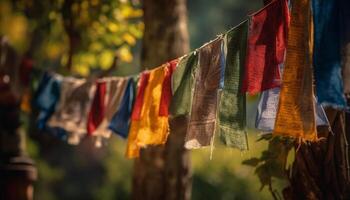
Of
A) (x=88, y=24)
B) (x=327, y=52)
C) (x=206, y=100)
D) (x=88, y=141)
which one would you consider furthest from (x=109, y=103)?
(x=88, y=141)

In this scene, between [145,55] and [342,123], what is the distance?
12.0ft

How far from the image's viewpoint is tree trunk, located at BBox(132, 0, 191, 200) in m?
8.12

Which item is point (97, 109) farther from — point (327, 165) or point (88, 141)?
point (88, 141)

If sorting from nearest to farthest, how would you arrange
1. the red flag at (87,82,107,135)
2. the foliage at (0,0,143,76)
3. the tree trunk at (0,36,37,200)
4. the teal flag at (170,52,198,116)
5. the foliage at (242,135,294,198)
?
the teal flag at (170,52,198,116) → the foliage at (242,135,294,198) → the red flag at (87,82,107,135) → the tree trunk at (0,36,37,200) → the foliage at (0,0,143,76)

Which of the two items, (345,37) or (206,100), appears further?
(206,100)

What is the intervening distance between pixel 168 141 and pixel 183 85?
239cm

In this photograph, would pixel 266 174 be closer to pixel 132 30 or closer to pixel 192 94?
pixel 192 94

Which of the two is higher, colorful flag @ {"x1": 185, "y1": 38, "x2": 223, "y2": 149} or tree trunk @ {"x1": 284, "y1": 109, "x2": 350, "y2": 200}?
colorful flag @ {"x1": 185, "y1": 38, "x2": 223, "y2": 149}

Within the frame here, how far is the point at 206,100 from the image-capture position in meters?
5.30

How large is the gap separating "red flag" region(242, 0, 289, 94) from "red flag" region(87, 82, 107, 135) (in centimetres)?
385

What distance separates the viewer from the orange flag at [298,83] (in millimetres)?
4207

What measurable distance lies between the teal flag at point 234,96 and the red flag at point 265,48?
8 centimetres

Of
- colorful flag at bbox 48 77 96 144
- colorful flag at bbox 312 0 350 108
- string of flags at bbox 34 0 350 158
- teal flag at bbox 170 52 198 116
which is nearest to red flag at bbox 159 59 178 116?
string of flags at bbox 34 0 350 158

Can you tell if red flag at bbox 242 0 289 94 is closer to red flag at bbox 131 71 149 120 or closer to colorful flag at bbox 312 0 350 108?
colorful flag at bbox 312 0 350 108
